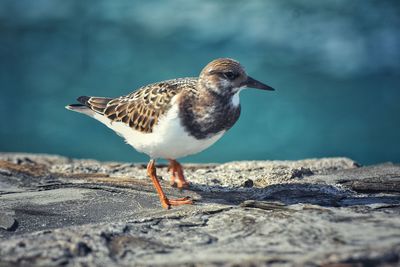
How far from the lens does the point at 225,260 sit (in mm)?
4102

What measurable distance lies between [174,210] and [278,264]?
2164mm

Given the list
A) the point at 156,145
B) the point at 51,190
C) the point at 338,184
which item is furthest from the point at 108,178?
the point at 338,184

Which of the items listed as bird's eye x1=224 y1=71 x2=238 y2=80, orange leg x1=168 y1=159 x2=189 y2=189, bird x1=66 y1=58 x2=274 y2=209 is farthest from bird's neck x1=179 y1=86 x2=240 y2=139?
orange leg x1=168 y1=159 x2=189 y2=189

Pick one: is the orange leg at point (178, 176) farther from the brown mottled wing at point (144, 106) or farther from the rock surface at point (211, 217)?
the brown mottled wing at point (144, 106)

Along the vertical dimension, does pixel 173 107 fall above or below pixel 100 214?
above

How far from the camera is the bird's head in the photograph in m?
6.34

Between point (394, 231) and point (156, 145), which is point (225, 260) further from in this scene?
point (156, 145)

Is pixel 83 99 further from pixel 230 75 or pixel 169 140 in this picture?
pixel 230 75

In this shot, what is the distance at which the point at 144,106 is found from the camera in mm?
6738

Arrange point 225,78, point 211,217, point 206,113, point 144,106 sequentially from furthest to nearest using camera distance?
point 144,106, point 225,78, point 206,113, point 211,217

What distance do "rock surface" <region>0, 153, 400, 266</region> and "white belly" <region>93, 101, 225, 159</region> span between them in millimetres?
533

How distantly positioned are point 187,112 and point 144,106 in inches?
28.9

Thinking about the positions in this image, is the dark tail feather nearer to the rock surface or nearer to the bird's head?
the rock surface

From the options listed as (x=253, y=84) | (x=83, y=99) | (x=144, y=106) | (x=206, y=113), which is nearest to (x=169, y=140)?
(x=206, y=113)
